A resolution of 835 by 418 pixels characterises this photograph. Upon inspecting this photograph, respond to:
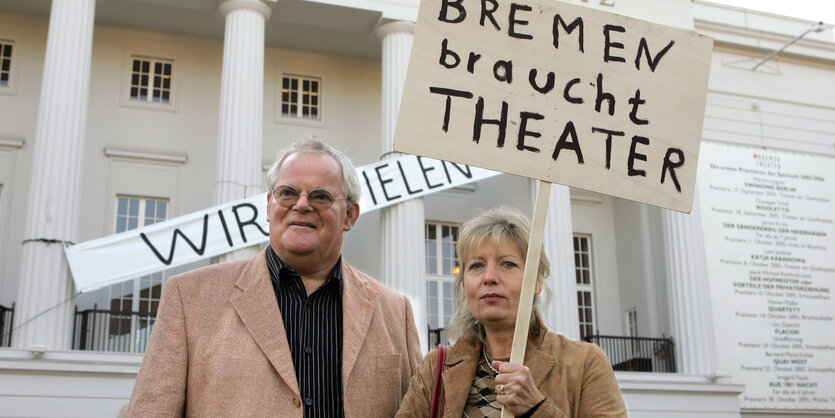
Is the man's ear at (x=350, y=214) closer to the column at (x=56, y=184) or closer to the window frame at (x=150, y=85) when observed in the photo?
the column at (x=56, y=184)

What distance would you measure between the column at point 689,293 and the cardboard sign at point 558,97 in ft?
51.4

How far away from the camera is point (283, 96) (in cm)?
2034

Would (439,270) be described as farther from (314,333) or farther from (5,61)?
(314,333)

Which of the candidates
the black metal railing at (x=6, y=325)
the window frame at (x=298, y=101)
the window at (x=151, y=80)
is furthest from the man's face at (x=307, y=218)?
the window frame at (x=298, y=101)

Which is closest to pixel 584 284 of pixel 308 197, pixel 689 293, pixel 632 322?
pixel 632 322

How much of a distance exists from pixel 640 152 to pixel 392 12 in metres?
15.2

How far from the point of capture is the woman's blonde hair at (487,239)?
11.1 feet

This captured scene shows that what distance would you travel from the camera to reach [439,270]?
66.4ft

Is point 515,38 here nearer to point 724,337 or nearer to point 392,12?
point 392,12

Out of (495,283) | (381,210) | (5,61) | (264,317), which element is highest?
(5,61)

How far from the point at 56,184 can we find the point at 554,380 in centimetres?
1374

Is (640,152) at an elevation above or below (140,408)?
above

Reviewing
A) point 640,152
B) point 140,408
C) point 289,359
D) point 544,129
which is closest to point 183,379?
point 140,408

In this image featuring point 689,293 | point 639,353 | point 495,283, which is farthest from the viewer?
point 639,353
